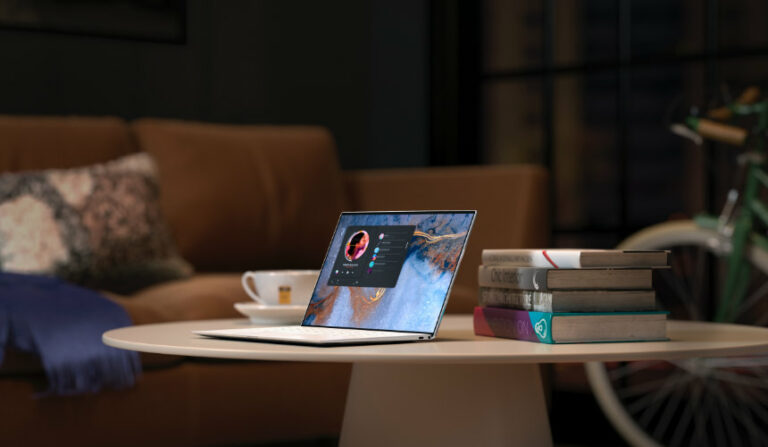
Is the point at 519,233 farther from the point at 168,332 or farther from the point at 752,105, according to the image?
the point at 168,332

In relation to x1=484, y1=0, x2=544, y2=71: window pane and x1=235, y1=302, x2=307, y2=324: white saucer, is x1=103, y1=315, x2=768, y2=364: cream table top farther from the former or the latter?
x1=484, y1=0, x2=544, y2=71: window pane

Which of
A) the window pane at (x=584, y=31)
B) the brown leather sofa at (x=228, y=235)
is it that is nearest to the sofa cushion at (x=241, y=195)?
the brown leather sofa at (x=228, y=235)

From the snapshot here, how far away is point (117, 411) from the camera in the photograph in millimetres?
2113

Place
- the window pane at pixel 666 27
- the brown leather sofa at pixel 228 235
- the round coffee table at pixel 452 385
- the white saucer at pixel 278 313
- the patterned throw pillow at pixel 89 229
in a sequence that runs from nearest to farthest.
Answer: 1. the round coffee table at pixel 452 385
2. the white saucer at pixel 278 313
3. the brown leather sofa at pixel 228 235
4. the patterned throw pillow at pixel 89 229
5. the window pane at pixel 666 27

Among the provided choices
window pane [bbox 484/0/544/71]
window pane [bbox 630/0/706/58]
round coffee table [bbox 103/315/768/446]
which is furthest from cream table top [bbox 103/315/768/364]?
window pane [bbox 484/0/544/71]

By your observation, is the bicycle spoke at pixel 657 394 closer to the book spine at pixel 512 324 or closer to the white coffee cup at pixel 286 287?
the white coffee cup at pixel 286 287

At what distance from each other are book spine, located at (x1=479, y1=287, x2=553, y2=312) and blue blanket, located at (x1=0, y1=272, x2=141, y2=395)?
91 cm

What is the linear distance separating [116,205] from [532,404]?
59.1 inches

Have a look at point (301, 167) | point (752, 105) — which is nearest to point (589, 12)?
point (752, 105)

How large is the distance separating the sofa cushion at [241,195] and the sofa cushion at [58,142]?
100mm

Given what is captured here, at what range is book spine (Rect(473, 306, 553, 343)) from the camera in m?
1.24

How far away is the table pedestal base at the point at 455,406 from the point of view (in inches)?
51.4

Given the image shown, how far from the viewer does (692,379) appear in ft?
10.1

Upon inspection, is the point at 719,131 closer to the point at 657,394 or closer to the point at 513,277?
the point at 657,394
